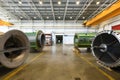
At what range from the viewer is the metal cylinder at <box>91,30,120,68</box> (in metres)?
4.17

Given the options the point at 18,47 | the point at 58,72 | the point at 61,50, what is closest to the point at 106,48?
the point at 58,72

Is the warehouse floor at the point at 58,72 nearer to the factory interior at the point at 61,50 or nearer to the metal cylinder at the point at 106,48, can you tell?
the factory interior at the point at 61,50

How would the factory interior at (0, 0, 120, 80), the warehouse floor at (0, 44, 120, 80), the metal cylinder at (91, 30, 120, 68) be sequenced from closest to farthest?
the warehouse floor at (0, 44, 120, 80) → the factory interior at (0, 0, 120, 80) → the metal cylinder at (91, 30, 120, 68)

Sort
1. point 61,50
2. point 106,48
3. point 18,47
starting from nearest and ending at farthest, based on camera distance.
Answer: point 106,48
point 18,47
point 61,50

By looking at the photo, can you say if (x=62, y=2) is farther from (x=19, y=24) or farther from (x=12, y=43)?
(x=19, y=24)

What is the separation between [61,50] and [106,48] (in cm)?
731

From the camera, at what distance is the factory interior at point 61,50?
372cm

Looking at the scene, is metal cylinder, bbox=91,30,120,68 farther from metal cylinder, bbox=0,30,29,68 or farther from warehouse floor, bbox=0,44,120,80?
metal cylinder, bbox=0,30,29,68

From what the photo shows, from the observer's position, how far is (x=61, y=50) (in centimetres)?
1145

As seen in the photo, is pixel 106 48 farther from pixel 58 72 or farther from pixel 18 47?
pixel 18 47

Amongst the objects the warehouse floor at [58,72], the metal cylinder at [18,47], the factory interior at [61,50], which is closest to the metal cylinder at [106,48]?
the factory interior at [61,50]

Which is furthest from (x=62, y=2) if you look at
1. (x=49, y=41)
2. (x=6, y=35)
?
(x=6, y=35)

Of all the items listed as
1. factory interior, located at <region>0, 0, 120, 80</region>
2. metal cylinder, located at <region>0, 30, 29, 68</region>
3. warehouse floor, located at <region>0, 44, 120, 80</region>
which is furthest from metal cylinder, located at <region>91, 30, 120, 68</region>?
metal cylinder, located at <region>0, 30, 29, 68</region>

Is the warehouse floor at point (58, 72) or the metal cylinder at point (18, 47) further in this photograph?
the metal cylinder at point (18, 47)
